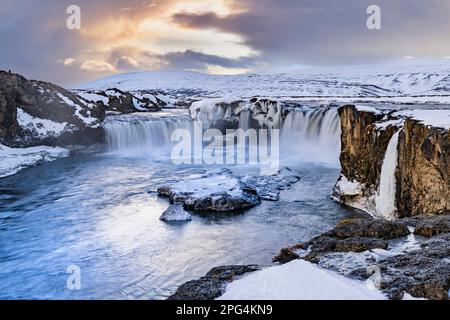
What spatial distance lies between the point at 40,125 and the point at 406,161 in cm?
3421

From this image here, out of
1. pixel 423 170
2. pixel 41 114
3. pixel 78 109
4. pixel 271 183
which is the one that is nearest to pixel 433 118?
pixel 423 170

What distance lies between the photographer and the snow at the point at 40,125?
129 feet

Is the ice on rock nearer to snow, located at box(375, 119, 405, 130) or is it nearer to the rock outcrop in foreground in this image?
snow, located at box(375, 119, 405, 130)

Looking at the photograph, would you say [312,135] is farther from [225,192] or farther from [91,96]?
[91,96]

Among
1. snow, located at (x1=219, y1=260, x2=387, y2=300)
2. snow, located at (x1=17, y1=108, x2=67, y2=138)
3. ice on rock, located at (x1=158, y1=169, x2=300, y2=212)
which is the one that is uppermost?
snow, located at (x1=17, y1=108, x2=67, y2=138)

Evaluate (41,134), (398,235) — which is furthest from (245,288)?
(41,134)

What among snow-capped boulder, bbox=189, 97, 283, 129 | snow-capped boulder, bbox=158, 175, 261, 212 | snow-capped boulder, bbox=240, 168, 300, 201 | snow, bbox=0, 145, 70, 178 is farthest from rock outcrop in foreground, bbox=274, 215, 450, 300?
snow-capped boulder, bbox=189, 97, 283, 129

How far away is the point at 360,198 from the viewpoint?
62.7ft

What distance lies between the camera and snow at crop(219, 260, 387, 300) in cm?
557

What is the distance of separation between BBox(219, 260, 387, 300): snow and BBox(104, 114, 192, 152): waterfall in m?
35.4

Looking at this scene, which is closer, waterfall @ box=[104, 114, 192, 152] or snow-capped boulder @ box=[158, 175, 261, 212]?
snow-capped boulder @ box=[158, 175, 261, 212]

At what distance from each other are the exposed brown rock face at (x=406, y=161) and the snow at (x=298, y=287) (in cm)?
865
